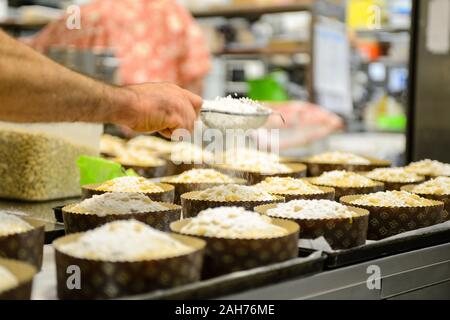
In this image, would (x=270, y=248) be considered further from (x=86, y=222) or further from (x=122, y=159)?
(x=122, y=159)

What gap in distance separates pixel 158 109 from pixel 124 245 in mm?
620

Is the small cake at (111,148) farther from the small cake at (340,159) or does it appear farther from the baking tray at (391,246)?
the baking tray at (391,246)

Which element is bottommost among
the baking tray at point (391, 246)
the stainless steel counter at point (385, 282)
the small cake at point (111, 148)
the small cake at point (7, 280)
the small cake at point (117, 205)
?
the stainless steel counter at point (385, 282)

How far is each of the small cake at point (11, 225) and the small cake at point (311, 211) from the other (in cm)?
60

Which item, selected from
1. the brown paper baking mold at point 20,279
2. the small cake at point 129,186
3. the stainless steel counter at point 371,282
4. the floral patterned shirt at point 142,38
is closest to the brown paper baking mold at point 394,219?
the stainless steel counter at point 371,282

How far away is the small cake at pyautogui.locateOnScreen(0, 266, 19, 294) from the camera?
1.19 meters

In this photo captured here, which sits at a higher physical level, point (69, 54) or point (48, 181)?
point (69, 54)

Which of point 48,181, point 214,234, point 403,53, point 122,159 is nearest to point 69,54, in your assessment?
point 122,159

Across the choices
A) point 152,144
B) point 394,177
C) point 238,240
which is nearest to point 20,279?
point 238,240

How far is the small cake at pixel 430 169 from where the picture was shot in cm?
272

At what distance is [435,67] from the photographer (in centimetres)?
354

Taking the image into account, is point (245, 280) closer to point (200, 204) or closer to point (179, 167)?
point (200, 204)

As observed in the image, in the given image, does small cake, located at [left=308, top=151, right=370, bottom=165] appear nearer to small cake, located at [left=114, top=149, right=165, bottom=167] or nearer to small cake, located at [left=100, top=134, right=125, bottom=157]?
small cake, located at [left=114, top=149, right=165, bottom=167]
